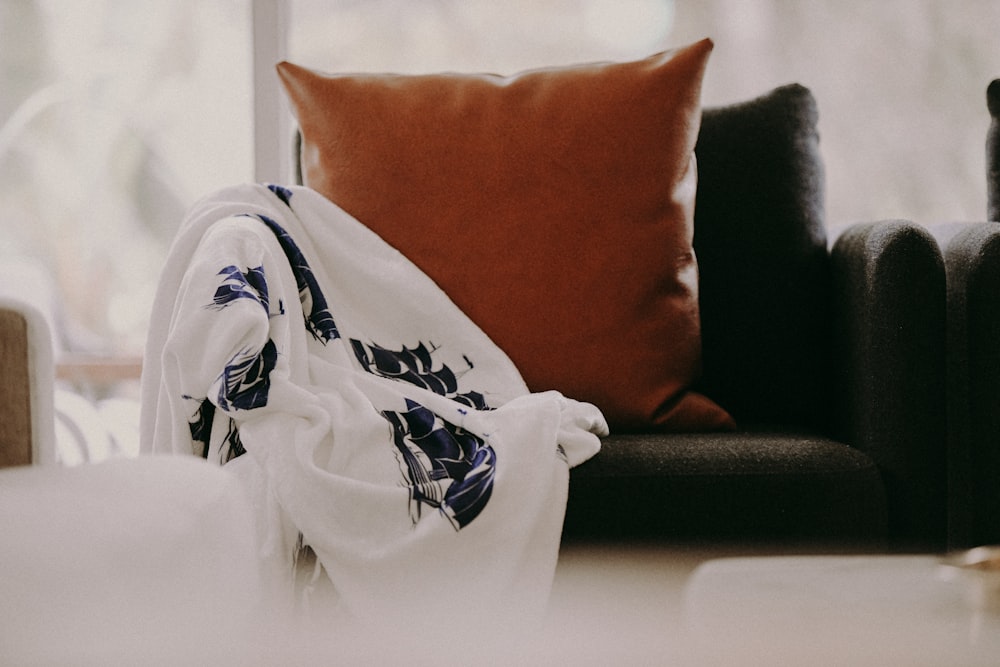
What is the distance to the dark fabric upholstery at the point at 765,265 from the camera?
1432 millimetres

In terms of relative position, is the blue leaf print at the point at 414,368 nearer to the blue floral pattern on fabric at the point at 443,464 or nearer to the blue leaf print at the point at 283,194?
the blue floral pattern on fabric at the point at 443,464

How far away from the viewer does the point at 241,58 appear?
211cm

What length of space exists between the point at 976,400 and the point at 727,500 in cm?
39

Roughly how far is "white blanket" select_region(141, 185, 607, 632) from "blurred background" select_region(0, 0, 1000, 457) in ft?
3.05

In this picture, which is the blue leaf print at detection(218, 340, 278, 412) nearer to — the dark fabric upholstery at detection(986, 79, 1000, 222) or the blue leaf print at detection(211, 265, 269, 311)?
the blue leaf print at detection(211, 265, 269, 311)

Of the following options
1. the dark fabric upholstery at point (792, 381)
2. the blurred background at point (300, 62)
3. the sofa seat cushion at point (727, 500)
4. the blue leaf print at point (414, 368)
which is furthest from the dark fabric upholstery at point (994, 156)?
the blue leaf print at point (414, 368)

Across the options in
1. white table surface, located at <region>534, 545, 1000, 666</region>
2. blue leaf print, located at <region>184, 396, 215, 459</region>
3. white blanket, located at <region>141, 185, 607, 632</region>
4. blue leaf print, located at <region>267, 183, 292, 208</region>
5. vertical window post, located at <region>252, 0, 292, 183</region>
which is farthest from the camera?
vertical window post, located at <region>252, 0, 292, 183</region>

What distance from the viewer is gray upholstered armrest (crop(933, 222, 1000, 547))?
1.15m

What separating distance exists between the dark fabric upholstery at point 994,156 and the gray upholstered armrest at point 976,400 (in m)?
0.37

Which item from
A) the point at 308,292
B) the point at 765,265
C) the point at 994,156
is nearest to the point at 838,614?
the point at 308,292

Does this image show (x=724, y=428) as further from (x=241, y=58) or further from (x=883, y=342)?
(x=241, y=58)

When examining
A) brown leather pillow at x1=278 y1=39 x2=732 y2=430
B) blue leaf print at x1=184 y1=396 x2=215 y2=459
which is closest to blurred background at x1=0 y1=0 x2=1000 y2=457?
brown leather pillow at x1=278 y1=39 x2=732 y2=430

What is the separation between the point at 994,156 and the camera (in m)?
1.50

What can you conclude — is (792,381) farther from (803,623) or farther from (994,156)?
(803,623)
